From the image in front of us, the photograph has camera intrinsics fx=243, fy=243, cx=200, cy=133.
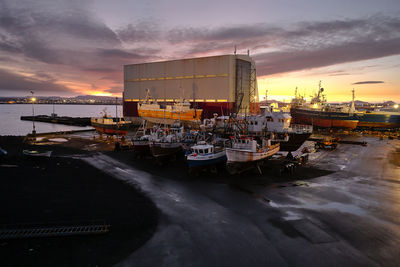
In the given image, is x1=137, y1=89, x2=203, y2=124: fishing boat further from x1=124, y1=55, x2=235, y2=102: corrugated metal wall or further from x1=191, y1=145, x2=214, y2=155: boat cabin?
x1=191, y1=145, x2=214, y2=155: boat cabin

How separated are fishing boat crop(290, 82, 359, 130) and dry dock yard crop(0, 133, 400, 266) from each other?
43937mm

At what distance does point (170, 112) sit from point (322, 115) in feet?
147

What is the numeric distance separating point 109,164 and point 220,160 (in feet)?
45.1

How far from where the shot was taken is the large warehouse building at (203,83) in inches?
2771

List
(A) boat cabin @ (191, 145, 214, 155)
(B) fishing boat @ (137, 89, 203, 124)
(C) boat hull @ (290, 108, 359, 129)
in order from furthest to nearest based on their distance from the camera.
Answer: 1. (B) fishing boat @ (137, 89, 203, 124)
2. (C) boat hull @ (290, 108, 359, 129)
3. (A) boat cabin @ (191, 145, 214, 155)

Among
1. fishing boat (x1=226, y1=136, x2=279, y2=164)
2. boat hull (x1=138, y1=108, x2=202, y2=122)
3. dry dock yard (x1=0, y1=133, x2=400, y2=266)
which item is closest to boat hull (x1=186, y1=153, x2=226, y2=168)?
dry dock yard (x1=0, y1=133, x2=400, y2=266)

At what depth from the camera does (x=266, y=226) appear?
14.6 meters

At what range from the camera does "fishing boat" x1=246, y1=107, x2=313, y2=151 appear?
3681 centimetres

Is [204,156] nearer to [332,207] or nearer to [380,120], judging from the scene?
[332,207]

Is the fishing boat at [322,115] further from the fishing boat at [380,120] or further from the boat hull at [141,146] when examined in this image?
the boat hull at [141,146]

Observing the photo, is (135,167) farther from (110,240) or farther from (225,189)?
(110,240)

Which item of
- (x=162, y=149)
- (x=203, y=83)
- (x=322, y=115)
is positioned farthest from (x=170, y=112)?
(x=322, y=115)

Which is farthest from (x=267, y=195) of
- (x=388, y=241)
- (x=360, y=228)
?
(x=388, y=241)

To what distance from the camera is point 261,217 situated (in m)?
15.8
